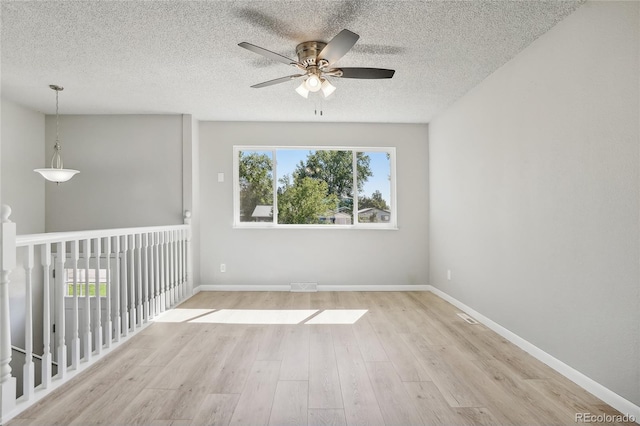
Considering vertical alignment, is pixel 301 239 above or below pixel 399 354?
above

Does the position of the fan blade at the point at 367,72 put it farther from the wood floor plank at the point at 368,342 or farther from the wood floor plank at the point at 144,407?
the wood floor plank at the point at 144,407

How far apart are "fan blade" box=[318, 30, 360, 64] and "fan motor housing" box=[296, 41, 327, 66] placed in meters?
0.16

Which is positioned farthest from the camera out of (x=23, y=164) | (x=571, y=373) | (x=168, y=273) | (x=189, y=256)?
(x=189, y=256)

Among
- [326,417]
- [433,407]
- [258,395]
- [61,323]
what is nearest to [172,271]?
[61,323]

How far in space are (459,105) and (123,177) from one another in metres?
4.30

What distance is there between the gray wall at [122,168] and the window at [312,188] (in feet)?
3.04

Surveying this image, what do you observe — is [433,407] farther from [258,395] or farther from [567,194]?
[567,194]

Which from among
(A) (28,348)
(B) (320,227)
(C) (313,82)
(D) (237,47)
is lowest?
(A) (28,348)

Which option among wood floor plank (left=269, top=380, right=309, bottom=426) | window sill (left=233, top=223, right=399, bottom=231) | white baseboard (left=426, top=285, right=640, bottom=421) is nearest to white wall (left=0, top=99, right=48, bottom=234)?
window sill (left=233, top=223, right=399, bottom=231)

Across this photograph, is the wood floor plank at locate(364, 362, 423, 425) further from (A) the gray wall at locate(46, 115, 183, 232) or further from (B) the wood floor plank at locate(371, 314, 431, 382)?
(A) the gray wall at locate(46, 115, 183, 232)

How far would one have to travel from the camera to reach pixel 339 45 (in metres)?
2.17

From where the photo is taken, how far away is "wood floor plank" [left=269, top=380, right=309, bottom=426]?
1705 millimetres

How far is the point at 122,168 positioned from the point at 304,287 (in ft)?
9.54

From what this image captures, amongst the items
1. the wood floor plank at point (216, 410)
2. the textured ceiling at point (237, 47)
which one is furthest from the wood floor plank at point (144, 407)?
A: the textured ceiling at point (237, 47)
